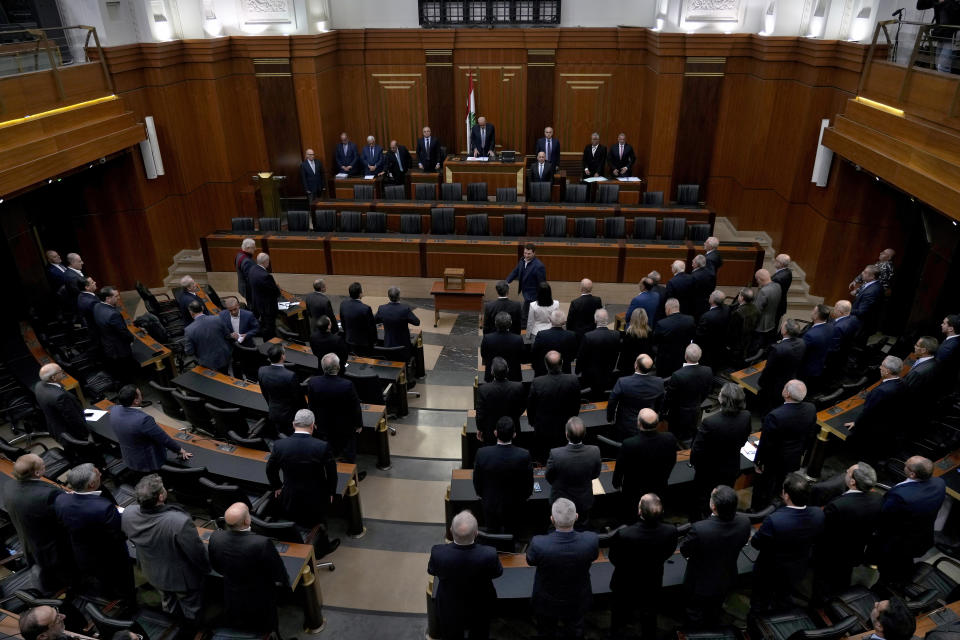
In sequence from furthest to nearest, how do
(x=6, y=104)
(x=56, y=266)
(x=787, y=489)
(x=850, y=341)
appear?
(x=56, y=266)
(x=6, y=104)
(x=850, y=341)
(x=787, y=489)

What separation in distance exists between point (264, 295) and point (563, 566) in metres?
5.66

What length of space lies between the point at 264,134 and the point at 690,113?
8.52m

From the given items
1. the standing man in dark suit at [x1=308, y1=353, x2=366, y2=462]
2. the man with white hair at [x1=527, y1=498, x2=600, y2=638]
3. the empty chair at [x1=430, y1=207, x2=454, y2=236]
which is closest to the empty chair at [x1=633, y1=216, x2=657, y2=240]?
the empty chair at [x1=430, y1=207, x2=454, y2=236]

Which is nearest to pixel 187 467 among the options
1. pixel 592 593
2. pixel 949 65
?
pixel 592 593

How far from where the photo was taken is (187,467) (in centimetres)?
496

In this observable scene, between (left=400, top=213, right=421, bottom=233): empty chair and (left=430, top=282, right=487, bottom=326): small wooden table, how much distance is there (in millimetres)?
1488

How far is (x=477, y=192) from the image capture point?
11.5 meters

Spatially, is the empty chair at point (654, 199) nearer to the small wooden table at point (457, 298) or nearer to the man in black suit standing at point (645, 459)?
the small wooden table at point (457, 298)

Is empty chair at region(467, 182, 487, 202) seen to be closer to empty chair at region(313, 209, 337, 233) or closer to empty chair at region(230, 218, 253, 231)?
empty chair at region(313, 209, 337, 233)

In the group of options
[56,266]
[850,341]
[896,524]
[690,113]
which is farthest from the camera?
[690,113]

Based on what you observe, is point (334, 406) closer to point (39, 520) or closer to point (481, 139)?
point (39, 520)

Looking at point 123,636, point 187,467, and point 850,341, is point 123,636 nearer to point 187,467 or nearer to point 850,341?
point 187,467

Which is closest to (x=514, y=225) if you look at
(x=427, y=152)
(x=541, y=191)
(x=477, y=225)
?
(x=477, y=225)

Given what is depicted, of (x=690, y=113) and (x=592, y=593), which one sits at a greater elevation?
(x=690, y=113)
